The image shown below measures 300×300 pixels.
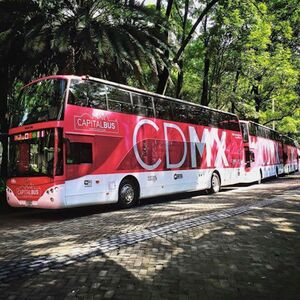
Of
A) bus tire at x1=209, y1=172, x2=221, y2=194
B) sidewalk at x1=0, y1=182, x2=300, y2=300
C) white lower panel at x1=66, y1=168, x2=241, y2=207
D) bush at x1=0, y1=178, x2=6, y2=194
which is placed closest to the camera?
sidewalk at x1=0, y1=182, x2=300, y2=300

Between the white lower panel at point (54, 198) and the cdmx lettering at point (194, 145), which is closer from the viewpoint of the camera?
the white lower panel at point (54, 198)

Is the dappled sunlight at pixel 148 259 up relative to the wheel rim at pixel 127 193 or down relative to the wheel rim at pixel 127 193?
down

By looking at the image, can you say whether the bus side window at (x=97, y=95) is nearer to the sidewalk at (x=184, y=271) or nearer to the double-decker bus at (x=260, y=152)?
the sidewalk at (x=184, y=271)

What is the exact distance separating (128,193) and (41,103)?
13.1 ft

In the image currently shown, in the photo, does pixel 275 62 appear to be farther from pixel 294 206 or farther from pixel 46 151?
pixel 46 151

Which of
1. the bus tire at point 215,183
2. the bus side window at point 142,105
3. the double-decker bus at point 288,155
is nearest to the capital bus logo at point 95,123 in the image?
the bus side window at point 142,105

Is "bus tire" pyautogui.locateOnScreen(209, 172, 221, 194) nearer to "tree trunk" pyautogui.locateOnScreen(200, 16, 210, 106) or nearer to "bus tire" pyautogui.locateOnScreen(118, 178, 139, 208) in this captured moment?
"bus tire" pyautogui.locateOnScreen(118, 178, 139, 208)

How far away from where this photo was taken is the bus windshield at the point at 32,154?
33.9 feet

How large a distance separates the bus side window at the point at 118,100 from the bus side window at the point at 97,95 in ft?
0.72

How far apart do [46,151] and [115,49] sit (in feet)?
16.8

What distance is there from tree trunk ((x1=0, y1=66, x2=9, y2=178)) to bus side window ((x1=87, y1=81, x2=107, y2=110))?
491cm

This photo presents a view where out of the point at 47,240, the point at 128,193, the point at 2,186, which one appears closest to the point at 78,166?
the point at 128,193

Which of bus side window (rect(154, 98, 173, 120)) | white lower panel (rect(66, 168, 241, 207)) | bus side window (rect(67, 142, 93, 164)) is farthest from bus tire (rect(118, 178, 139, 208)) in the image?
bus side window (rect(154, 98, 173, 120))

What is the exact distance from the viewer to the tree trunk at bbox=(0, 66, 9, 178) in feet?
48.9
